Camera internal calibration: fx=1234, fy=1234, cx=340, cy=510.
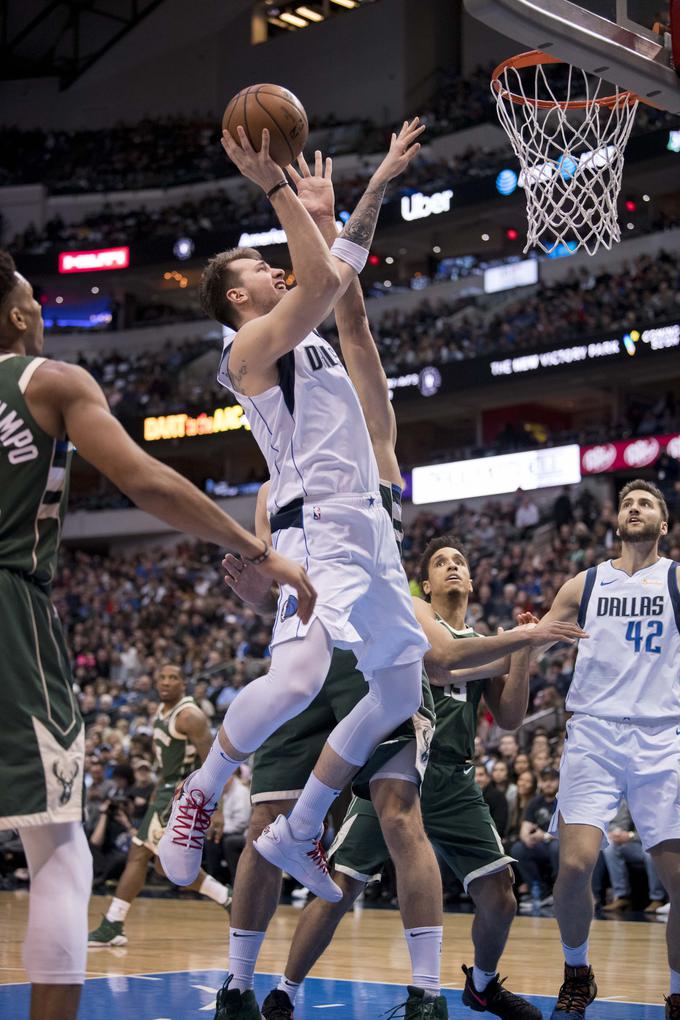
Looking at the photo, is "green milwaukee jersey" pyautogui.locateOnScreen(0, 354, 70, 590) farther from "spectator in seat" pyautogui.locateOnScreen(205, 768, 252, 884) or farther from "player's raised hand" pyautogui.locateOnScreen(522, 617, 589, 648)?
"spectator in seat" pyautogui.locateOnScreen(205, 768, 252, 884)

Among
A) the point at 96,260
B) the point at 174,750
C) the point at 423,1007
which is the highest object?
the point at 96,260

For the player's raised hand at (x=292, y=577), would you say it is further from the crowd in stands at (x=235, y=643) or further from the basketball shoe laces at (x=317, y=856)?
the crowd in stands at (x=235, y=643)

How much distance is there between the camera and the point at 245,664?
65.7 ft

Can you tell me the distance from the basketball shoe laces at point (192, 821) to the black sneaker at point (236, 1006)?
626mm

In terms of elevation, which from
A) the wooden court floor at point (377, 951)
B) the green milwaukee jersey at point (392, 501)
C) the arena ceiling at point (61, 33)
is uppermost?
the arena ceiling at point (61, 33)

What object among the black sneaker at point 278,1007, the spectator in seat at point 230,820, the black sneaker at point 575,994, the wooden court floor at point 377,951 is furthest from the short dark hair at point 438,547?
the spectator in seat at point 230,820

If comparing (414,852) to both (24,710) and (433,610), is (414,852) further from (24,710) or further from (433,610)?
(24,710)

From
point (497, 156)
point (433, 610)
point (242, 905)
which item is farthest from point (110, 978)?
point (497, 156)

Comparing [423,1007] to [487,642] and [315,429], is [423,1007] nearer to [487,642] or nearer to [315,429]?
[487,642]

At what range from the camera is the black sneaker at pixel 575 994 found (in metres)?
5.25

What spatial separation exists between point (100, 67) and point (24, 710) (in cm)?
4287

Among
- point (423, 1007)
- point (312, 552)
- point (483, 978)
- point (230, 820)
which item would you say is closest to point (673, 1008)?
point (483, 978)

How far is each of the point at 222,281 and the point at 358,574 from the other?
131cm

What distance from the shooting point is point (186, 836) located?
445 centimetres
